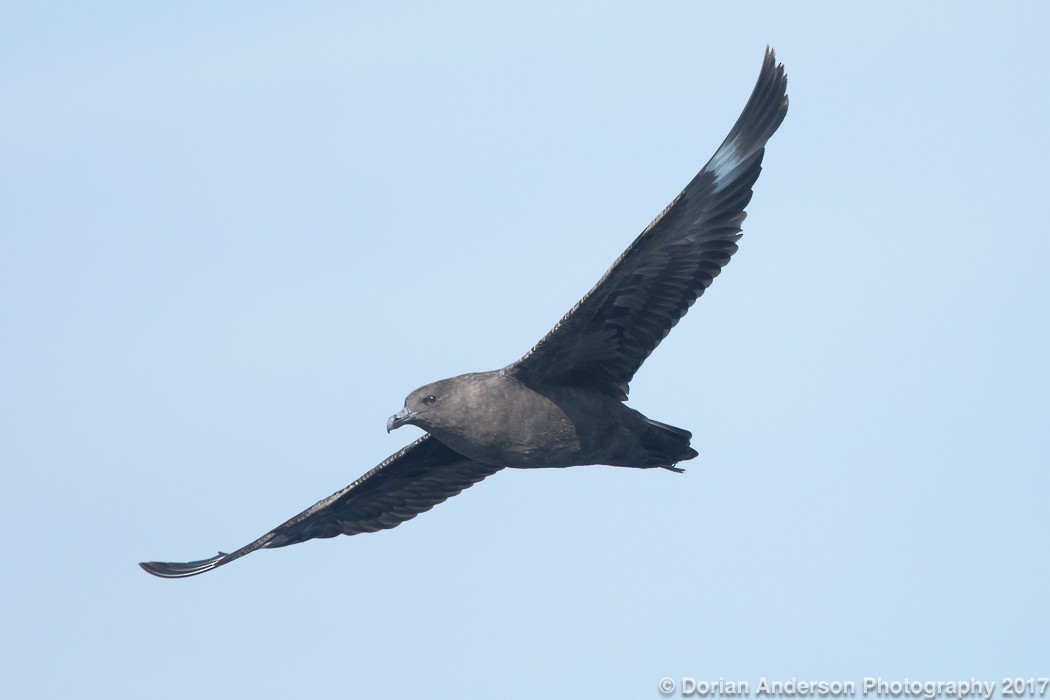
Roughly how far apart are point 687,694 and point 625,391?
104 inches

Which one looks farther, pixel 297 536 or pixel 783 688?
pixel 297 536

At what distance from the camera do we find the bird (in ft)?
42.9

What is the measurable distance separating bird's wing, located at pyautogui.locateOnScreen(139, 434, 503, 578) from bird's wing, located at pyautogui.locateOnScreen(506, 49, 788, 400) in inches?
87.3

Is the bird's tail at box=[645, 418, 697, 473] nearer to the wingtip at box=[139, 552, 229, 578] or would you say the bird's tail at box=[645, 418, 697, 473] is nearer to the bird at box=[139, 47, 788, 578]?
the bird at box=[139, 47, 788, 578]

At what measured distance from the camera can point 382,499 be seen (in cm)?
1578

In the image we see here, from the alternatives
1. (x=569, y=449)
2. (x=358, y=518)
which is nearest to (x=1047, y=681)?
(x=569, y=449)

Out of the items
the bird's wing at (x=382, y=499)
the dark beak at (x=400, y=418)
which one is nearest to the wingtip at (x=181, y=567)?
the bird's wing at (x=382, y=499)

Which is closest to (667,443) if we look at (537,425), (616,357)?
(616,357)

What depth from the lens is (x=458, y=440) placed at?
1324 cm

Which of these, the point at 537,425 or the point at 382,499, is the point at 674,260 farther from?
the point at 382,499

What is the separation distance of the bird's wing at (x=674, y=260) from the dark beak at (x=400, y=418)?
924 millimetres

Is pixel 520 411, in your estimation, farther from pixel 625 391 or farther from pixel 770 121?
pixel 770 121

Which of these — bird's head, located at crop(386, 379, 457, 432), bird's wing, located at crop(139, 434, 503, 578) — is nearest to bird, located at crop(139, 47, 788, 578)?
bird's head, located at crop(386, 379, 457, 432)

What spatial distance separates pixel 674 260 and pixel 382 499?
4331 millimetres
